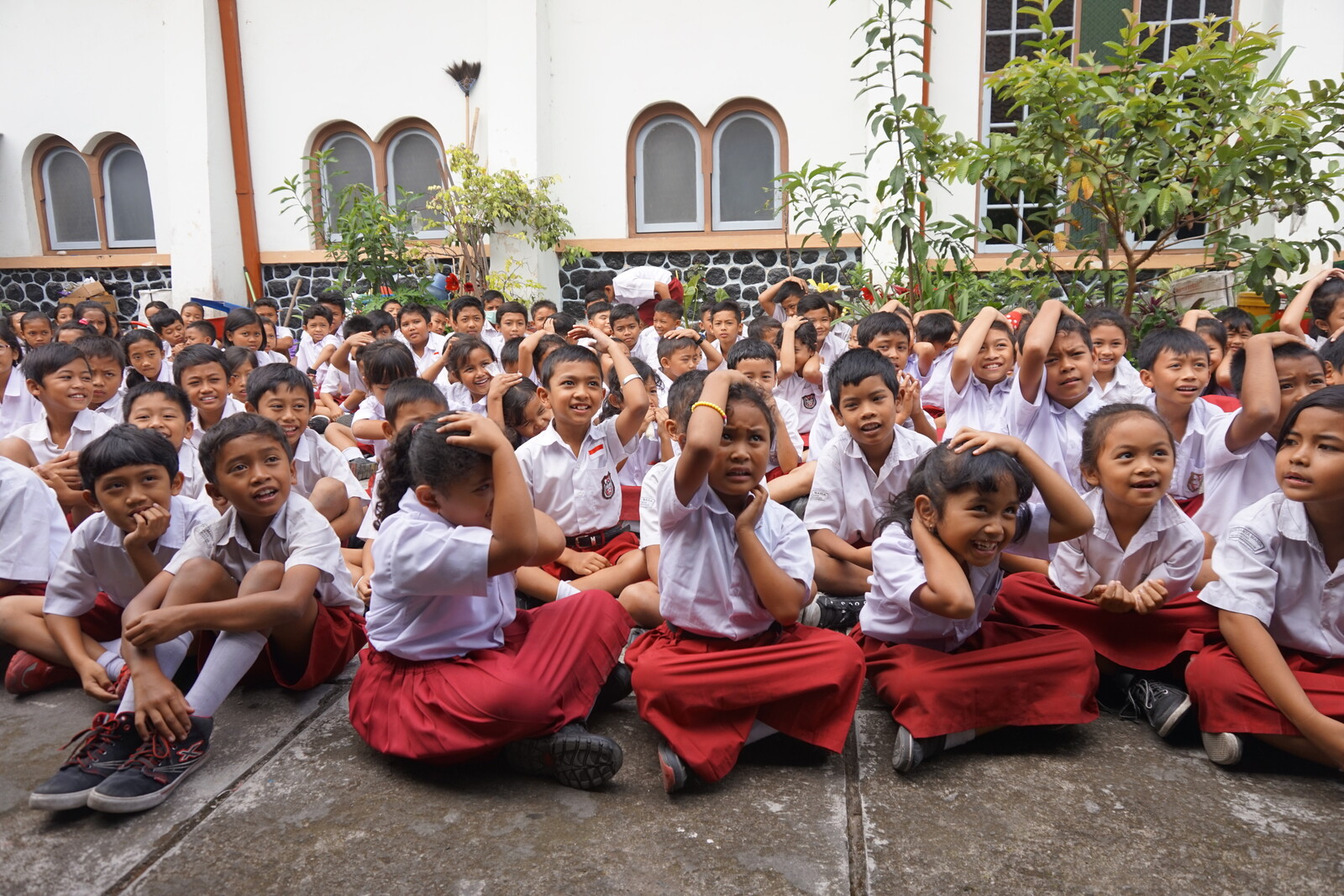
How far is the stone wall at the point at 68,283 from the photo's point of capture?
9898 millimetres

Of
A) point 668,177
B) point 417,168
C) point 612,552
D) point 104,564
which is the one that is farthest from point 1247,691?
point 417,168

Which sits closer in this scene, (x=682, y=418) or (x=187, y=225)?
(x=682, y=418)

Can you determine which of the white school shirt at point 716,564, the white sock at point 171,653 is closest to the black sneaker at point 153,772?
the white sock at point 171,653

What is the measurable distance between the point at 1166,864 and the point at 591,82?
8246 mm

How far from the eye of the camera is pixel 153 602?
219cm

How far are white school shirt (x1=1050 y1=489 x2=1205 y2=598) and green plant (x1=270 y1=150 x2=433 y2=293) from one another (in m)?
7.42

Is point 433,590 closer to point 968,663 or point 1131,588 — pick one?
point 968,663

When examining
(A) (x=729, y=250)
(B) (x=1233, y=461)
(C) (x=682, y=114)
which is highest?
(C) (x=682, y=114)

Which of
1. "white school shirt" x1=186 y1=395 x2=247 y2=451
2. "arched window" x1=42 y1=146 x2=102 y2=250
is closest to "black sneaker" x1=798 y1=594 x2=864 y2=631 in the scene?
"white school shirt" x1=186 y1=395 x2=247 y2=451

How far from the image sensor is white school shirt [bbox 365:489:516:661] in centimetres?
186

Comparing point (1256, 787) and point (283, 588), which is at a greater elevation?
point (283, 588)

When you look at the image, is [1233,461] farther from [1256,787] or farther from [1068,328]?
[1256,787]

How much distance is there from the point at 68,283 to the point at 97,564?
975cm

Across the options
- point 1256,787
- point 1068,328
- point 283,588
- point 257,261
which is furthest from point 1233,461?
point 257,261
